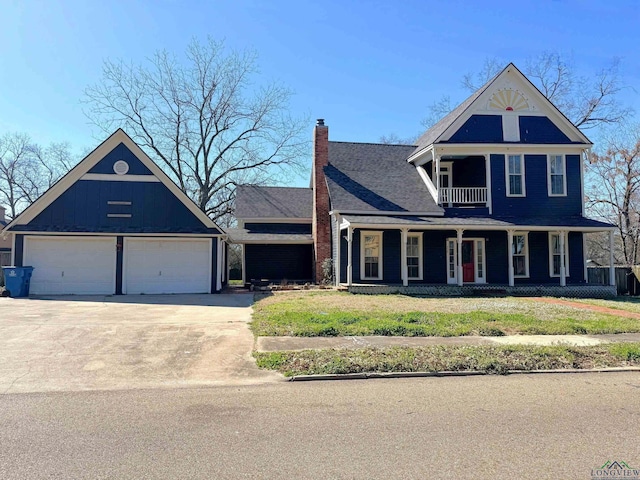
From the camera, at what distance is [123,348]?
25.5 feet

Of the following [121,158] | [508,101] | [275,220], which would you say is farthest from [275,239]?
[508,101]

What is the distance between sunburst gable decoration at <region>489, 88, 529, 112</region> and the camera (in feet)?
66.7

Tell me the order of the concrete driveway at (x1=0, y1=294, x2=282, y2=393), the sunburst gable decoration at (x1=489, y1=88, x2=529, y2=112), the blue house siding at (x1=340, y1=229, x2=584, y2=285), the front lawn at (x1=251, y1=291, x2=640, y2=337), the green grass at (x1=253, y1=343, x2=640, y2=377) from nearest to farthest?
the concrete driveway at (x1=0, y1=294, x2=282, y2=393) < the green grass at (x1=253, y1=343, x2=640, y2=377) < the front lawn at (x1=251, y1=291, x2=640, y2=337) < the blue house siding at (x1=340, y1=229, x2=584, y2=285) < the sunburst gable decoration at (x1=489, y1=88, x2=529, y2=112)

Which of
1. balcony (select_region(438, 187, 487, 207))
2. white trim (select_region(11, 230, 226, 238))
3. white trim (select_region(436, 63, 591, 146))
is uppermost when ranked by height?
white trim (select_region(436, 63, 591, 146))

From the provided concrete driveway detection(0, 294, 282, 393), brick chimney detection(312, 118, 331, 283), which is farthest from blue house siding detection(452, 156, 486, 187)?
concrete driveway detection(0, 294, 282, 393)

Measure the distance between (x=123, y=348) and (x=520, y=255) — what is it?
17.2 m

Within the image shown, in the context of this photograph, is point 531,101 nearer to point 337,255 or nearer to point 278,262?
point 337,255

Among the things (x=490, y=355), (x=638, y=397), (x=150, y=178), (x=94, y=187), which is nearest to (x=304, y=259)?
(x=150, y=178)

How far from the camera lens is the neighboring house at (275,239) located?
914 inches

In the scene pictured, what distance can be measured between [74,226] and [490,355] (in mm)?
16253

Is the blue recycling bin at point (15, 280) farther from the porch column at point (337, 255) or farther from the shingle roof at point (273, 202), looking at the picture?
the porch column at point (337, 255)

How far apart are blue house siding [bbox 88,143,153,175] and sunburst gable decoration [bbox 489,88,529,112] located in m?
15.7

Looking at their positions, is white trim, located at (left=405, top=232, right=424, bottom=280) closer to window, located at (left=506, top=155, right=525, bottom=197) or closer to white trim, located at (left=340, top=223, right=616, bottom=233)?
white trim, located at (left=340, top=223, right=616, bottom=233)

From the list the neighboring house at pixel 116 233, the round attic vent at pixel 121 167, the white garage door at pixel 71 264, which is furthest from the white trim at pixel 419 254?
the white garage door at pixel 71 264
